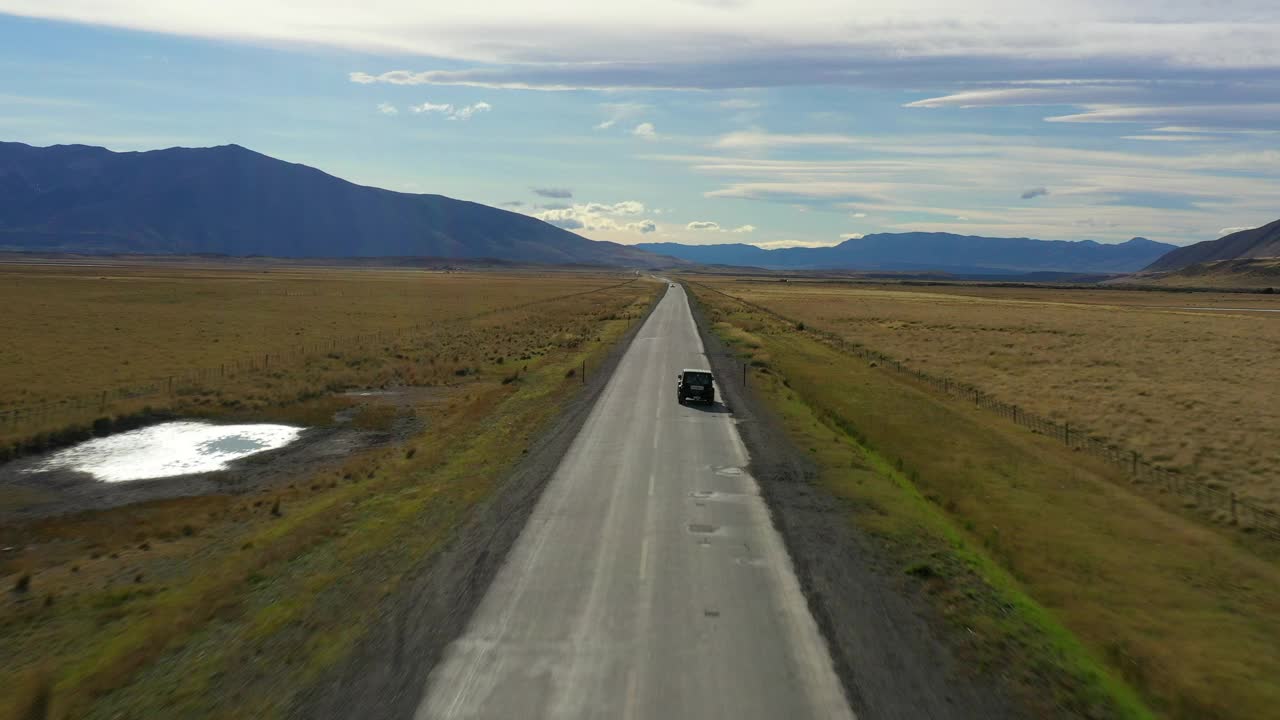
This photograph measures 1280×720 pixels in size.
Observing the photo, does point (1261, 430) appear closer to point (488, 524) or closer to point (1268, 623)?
point (1268, 623)

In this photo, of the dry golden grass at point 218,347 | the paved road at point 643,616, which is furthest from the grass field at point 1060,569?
the dry golden grass at point 218,347

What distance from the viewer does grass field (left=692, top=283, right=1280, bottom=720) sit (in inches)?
499

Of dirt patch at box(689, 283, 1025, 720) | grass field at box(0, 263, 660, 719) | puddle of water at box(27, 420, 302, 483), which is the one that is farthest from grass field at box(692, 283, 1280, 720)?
puddle of water at box(27, 420, 302, 483)

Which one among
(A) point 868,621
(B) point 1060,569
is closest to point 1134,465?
(B) point 1060,569

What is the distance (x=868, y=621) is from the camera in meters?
13.5

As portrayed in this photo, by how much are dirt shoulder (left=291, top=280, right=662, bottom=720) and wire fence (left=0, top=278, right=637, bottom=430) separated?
77.3ft

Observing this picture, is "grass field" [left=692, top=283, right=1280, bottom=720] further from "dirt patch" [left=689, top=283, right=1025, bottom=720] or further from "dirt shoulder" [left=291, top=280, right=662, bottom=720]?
"dirt shoulder" [left=291, top=280, right=662, bottom=720]

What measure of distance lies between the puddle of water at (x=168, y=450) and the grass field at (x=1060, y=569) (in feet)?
67.5

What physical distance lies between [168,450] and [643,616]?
23907 mm

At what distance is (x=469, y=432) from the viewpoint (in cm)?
3109

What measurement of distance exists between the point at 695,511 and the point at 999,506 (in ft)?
31.1

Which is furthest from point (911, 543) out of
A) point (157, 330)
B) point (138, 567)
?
point (157, 330)

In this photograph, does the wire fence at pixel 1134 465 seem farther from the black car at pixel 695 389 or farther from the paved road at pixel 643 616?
the black car at pixel 695 389

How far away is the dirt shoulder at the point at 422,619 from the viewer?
1069 centimetres
